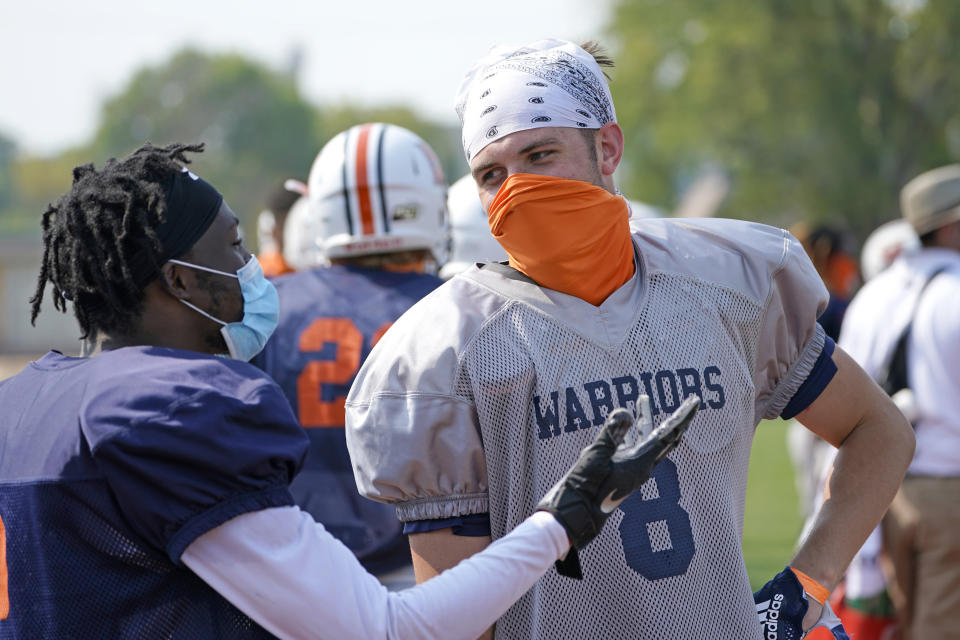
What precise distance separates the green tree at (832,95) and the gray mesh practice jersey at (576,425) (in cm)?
2935

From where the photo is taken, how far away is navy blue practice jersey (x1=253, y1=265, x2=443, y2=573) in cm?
368

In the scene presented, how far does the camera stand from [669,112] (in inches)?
1313

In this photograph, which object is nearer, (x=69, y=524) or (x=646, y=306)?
(x=69, y=524)

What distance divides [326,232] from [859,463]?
89.7 inches

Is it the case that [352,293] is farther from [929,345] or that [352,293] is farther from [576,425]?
[929,345]

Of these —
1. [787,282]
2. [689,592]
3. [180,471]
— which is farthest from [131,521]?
[787,282]

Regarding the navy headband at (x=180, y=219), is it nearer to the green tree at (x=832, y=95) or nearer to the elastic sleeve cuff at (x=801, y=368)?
the elastic sleeve cuff at (x=801, y=368)

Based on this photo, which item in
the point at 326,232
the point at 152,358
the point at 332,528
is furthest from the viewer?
the point at 326,232

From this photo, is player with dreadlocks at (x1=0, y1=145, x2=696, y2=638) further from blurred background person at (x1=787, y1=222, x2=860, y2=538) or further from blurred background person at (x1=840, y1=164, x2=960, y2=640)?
blurred background person at (x1=787, y1=222, x2=860, y2=538)

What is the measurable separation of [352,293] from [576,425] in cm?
184

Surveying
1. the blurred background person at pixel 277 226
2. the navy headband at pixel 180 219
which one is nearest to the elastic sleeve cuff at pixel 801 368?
the navy headband at pixel 180 219

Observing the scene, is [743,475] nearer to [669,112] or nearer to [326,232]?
[326,232]

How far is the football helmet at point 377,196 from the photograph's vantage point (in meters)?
4.14

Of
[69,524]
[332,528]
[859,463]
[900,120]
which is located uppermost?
[900,120]
